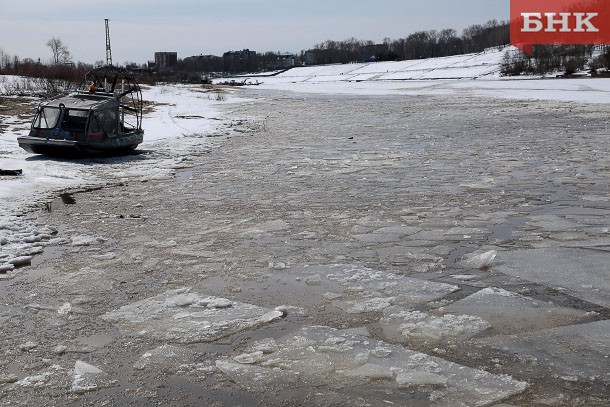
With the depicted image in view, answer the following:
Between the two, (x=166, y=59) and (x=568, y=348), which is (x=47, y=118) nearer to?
(x=568, y=348)

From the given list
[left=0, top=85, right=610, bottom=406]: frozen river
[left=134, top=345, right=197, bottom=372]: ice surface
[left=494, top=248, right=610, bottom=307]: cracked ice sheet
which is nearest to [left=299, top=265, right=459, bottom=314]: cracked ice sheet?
[left=0, top=85, right=610, bottom=406]: frozen river

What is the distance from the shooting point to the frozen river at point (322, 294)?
379cm

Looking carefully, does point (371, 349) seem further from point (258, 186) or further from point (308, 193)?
point (258, 186)

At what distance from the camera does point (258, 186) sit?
1073 cm

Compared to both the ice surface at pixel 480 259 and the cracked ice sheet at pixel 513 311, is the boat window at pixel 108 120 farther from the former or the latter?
the cracked ice sheet at pixel 513 311

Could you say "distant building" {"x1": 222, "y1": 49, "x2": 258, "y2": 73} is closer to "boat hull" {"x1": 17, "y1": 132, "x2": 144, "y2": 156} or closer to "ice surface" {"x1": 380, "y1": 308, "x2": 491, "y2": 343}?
"boat hull" {"x1": 17, "y1": 132, "x2": 144, "y2": 156}

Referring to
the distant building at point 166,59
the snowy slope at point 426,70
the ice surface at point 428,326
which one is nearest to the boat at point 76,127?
the ice surface at point 428,326

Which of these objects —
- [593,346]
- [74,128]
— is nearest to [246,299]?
[593,346]

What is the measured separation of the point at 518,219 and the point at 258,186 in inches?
172

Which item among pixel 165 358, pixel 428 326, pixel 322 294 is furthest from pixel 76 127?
pixel 428 326

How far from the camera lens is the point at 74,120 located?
14516mm

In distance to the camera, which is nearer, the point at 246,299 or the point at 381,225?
the point at 246,299

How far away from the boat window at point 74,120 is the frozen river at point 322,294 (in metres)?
4.08

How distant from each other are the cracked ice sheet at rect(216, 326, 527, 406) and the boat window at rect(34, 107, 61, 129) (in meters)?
11.7
